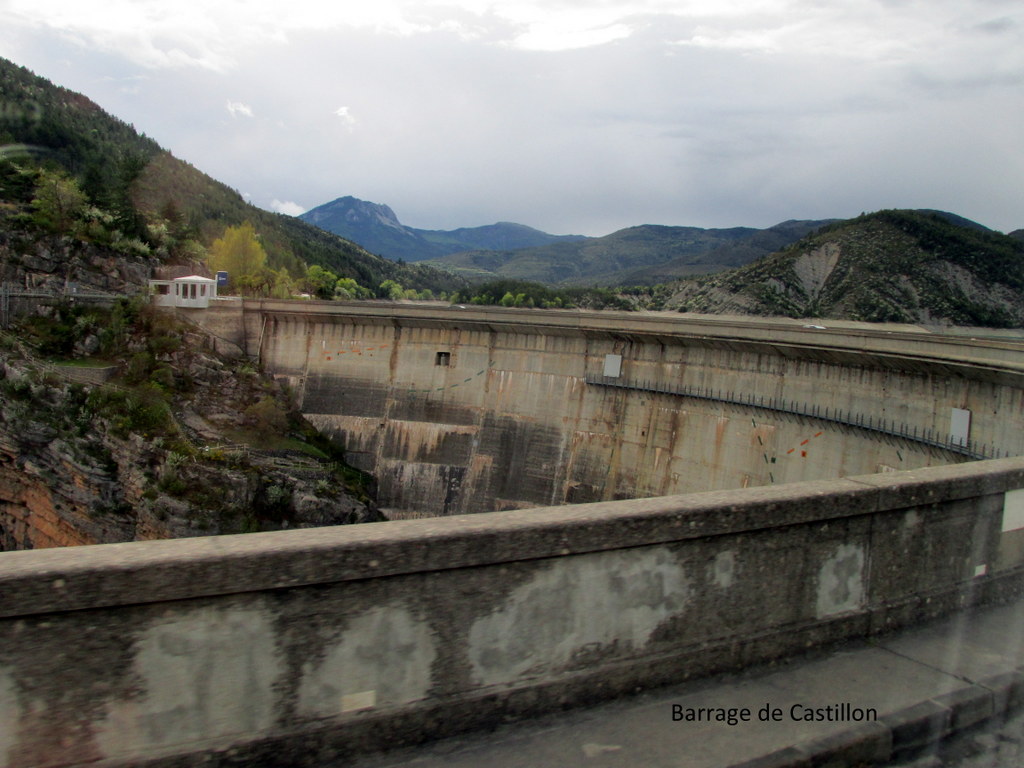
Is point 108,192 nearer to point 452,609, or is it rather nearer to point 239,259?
point 239,259

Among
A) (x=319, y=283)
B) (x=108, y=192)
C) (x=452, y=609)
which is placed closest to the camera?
(x=452, y=609)

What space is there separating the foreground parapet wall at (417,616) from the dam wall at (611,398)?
1296 centimetres

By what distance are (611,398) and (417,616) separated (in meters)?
21.5

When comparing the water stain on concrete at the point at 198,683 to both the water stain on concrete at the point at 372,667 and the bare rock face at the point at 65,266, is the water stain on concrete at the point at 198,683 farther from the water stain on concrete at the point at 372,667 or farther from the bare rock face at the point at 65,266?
the bare rock face at the point at 65,266

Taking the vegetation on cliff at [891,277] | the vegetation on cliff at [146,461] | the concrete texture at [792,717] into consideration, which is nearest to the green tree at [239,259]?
the vegetation on cliff at [146,461]

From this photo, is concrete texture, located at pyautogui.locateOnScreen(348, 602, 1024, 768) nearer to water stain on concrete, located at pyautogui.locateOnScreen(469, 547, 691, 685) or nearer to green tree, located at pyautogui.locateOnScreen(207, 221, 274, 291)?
water stain on concrete, located at pyautogui.locateOnScreen(469, 547, 691, 685)

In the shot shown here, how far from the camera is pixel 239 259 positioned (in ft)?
160

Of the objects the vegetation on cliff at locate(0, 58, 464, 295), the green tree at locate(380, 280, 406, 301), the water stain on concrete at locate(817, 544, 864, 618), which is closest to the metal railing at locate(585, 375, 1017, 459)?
the water stain on concrete at locate(817, 544, 864, 618)

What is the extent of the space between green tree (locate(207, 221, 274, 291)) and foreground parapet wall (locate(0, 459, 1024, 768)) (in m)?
47.6

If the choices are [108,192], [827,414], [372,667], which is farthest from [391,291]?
[372,667]

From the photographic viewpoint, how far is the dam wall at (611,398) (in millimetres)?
16781

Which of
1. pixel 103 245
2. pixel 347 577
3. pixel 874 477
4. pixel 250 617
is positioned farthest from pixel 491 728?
pixel 103 245

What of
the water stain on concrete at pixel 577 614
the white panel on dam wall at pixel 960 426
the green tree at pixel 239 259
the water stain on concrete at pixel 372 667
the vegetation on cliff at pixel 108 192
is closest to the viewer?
the water stain on concrete at pixel 372 667

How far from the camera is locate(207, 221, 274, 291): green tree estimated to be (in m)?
47.7
